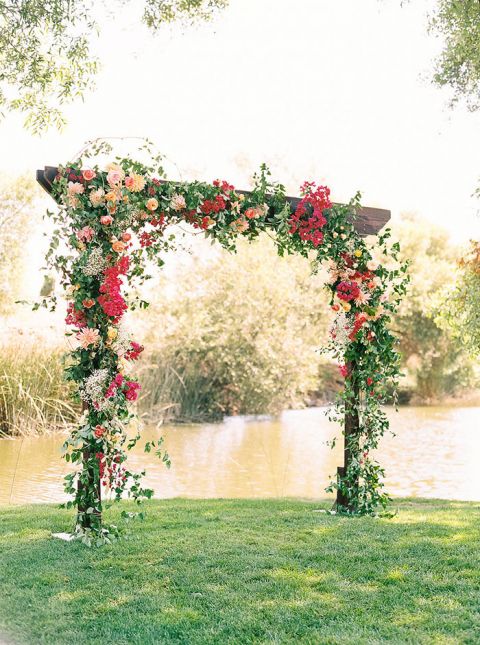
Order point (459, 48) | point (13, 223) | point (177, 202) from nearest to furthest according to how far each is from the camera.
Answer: point (177, 202) → point (459, 48) → point (13, 223)

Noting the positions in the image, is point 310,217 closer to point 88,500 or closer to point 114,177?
point 114,177

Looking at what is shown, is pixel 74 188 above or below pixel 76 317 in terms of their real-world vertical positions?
above

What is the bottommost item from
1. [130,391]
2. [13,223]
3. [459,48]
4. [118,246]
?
[130,391]

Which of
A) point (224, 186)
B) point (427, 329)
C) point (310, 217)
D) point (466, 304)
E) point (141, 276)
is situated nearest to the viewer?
point (141, 276)

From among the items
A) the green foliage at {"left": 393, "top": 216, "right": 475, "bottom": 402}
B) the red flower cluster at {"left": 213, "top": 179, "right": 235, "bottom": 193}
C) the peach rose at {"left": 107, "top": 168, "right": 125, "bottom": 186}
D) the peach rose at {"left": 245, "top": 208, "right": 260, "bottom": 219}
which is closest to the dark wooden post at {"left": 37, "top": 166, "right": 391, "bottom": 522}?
the peach rose at {"left": 245, "top": 208, "right": 260, "bottom": 219}

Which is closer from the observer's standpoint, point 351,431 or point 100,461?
point 100,461

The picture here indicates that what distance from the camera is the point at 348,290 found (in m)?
6.62

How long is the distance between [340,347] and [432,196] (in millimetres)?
19658

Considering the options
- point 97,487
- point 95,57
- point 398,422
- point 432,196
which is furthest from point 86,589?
point 432,196

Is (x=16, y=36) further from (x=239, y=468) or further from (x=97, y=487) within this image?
(x=239, y=468)

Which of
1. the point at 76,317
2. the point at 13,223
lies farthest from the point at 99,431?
the point at 13,223

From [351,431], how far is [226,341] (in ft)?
34.8

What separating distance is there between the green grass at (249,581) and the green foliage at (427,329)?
16.2 meters

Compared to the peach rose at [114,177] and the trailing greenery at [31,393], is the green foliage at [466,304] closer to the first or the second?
the peach rose at [114,177]
